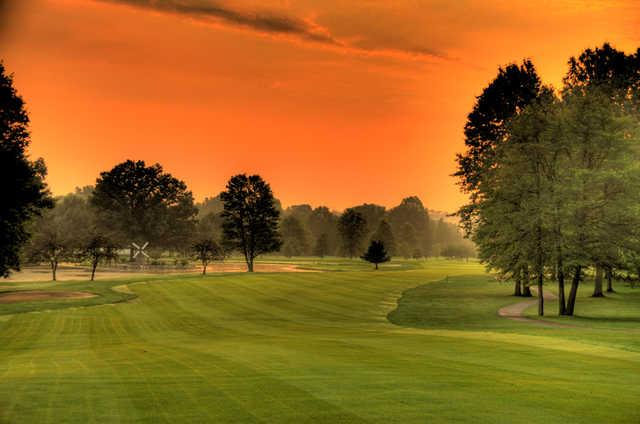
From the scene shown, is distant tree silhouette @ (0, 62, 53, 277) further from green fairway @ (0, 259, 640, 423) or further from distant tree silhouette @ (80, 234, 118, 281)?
distant tree silhouette @ (80, 234, 118, 281)

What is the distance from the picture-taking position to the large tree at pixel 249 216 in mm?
112062

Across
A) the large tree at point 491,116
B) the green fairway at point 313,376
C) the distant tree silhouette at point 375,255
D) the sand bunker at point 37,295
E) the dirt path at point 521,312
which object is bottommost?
the sand bunker at point 37,295

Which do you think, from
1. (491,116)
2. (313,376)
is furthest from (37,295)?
(491,116)

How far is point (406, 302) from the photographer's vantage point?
5528cm

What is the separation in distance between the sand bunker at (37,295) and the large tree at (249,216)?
57104mm

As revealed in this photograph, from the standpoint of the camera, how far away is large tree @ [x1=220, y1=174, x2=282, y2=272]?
112 meters

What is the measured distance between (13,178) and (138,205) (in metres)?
114

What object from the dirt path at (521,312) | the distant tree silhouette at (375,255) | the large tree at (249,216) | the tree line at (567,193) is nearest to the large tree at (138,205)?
the large tree at (249,216)

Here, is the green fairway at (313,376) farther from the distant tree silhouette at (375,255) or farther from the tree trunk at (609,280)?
the distant tree silhouette at (375,255)

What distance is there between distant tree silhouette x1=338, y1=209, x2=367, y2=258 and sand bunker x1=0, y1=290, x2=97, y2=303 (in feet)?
448

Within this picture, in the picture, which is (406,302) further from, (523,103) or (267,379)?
(267,379)

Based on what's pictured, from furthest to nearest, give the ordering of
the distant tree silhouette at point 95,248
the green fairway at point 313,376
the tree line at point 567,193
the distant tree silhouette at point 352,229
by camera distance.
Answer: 1. the distant tree silhouette at point 352,229
2. the distant tree silhouette at point 95,248
3. the tree line at point 567,193
4. the green fairway at point 313,376

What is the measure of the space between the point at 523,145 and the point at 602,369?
2766 centimetres

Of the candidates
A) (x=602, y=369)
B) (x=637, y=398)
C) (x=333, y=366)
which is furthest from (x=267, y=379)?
(x=602, y=369)
